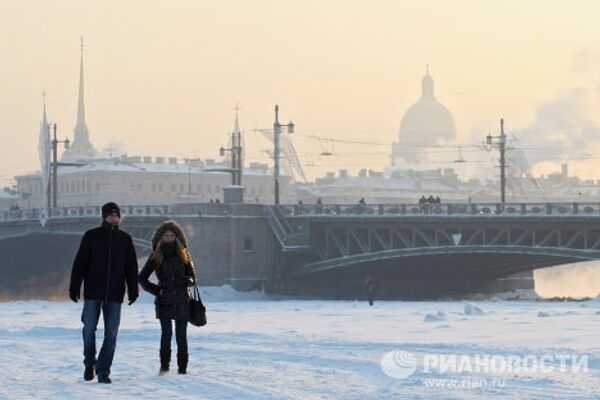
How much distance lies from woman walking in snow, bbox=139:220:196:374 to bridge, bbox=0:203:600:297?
4175 centimetres

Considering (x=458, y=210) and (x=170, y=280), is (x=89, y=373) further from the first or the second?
(x=458, y=210)

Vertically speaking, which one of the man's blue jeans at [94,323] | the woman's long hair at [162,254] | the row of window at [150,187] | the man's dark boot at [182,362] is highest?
the row of window at [150,187]

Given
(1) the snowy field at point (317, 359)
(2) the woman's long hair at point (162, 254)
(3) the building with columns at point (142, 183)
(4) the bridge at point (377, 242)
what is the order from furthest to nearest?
(3) the building with columns at point (142, 183), (4) the bridge at point (377, 242), (2) the woman's long hair at point (162, 254), (1) the snowy field at point (317, 359)

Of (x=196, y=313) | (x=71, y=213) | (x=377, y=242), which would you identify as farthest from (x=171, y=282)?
(x=71, y=213)

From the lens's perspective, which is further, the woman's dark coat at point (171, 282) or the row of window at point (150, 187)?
the row of window at point (150, 187)

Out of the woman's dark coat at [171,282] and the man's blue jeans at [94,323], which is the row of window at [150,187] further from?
the man's blue jeans at [94,323]

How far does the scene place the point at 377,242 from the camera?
67812 millimetres

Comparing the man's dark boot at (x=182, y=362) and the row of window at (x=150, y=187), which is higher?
the row of window at (x=150, y=187)

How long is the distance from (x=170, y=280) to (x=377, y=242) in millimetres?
51560

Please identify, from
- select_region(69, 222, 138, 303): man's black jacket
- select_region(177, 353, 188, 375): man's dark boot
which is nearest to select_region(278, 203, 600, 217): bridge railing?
select_region(177, 353, 188, 375): man's dark boot

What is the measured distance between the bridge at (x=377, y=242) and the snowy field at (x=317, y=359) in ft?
100

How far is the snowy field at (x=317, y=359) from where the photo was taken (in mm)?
14742

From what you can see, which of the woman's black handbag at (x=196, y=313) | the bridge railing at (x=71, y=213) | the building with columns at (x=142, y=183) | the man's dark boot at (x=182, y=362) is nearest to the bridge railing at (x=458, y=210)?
the bridge railing at (x=71, y=213)

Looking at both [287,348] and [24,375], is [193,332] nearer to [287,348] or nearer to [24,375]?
[287,348]
